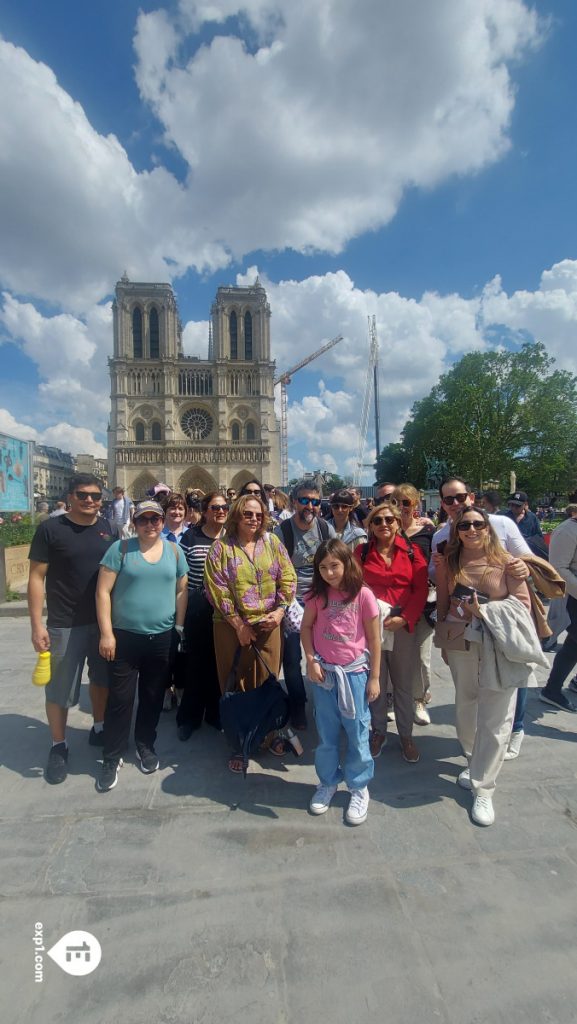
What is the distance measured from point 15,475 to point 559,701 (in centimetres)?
1024

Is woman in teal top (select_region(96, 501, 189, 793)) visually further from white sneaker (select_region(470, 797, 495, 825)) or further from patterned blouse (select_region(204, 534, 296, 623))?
white sneaker (select_region(470, 797, 495, 825))

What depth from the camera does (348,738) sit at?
247cm

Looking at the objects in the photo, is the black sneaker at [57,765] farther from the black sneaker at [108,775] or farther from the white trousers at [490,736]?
the white trousers at [490,736]

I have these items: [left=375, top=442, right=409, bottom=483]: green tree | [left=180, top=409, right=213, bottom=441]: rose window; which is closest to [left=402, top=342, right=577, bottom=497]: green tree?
[left=375, top=442, right=409, bottom=483]: green tree

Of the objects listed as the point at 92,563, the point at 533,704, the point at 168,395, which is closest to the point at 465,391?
the point at 533,704

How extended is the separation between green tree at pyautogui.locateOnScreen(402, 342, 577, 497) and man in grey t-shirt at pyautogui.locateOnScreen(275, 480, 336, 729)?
26.7m

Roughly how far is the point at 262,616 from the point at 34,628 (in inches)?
54.1

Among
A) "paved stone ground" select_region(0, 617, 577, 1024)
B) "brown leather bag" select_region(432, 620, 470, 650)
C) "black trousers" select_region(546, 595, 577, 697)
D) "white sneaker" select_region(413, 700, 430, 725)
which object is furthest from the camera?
"black trousers" select_region(546, 595, 577, 697)

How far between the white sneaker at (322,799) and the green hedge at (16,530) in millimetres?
7536

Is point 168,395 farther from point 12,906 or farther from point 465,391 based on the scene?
point 12,906

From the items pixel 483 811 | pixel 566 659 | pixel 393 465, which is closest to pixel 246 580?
pixel 483 811

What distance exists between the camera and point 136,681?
285 cm

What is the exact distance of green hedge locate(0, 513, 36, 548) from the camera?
8273 mm

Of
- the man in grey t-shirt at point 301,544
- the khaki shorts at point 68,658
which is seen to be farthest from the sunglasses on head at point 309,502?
the khaki shorts at point 68,658
